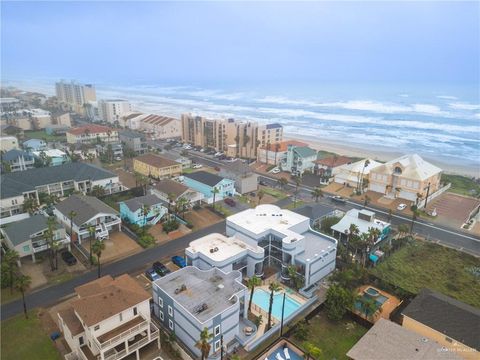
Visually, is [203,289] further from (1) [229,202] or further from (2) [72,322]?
(1) [229,202]

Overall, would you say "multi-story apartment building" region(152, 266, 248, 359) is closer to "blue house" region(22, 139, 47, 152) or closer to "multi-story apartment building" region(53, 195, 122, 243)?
"multi-story apartment building" region(53, 195, 122, 243)

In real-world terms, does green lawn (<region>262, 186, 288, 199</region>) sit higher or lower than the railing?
lower

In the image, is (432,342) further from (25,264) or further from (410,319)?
(25,264)

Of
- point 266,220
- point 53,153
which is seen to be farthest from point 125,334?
point 53,153

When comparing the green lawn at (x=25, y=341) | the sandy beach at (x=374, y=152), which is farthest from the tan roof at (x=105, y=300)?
the sandy beach at (x=374, y=152)

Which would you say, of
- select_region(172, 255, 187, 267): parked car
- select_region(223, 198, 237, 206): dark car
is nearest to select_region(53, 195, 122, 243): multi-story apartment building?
select_region(172, 255, 187, 267): parked car

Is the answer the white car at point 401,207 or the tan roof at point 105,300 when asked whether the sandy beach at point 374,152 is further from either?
the tan roof at point 105,300

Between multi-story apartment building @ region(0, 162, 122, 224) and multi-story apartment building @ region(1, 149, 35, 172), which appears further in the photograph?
multi-story apartment building @ region(1, 149, 35, 172)
